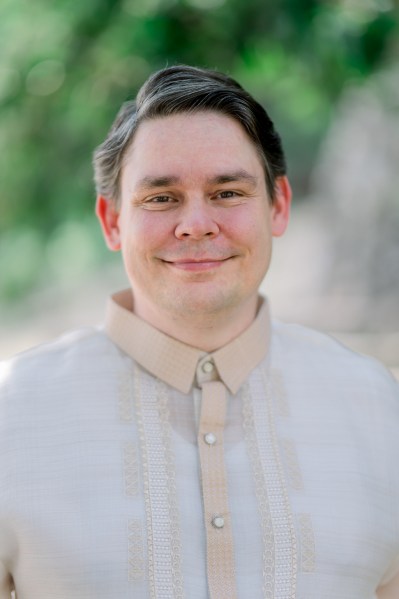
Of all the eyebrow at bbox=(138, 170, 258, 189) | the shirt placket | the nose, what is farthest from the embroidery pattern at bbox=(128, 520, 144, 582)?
the eyebrow at bbox=(138, 170, 258, 189)

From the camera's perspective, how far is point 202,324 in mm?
2291

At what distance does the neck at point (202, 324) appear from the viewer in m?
2.28

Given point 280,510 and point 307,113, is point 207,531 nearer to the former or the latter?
point 280,510

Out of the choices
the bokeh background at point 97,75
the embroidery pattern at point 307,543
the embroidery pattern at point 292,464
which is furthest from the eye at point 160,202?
the bokeh background at point 97,75

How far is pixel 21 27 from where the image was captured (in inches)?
164

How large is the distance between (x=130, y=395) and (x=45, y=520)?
0.36 m

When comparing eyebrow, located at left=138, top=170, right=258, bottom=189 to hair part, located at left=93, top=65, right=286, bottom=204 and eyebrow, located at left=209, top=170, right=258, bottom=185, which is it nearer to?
eyebrow, located at left=209, top=170, right=258, bottom=185

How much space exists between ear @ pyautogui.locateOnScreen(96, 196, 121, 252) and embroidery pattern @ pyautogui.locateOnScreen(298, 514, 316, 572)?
2.67ft

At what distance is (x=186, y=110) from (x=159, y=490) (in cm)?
87

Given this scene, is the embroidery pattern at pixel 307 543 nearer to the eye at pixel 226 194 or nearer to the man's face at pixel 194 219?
the man's face at pixel 194 219

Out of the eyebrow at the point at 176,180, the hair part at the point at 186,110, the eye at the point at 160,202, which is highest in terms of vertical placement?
the hair part at the point at 186,110

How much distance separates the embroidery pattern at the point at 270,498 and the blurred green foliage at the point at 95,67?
208 cm

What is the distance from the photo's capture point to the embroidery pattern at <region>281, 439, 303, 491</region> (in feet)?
7.34

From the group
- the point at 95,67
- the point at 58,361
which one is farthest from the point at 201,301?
the point at 95,67
